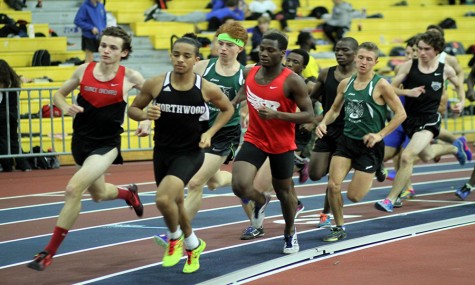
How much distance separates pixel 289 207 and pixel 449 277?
1909 millimetres

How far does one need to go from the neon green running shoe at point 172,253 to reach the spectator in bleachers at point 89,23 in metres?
11.6

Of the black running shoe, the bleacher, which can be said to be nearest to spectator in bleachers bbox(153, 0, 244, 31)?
the bleacher

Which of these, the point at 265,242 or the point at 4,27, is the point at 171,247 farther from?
the point at 4,27

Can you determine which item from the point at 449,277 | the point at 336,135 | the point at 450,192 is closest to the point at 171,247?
the point at 449,277

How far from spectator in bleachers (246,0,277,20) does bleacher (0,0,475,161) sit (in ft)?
1.20

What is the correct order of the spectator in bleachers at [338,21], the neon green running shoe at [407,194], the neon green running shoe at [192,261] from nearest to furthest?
the neon green running shoe at [192,261] → the neon green running shoe at [407,194] → the spectator in bleachers at [338,21]

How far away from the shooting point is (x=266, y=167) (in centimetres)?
1066

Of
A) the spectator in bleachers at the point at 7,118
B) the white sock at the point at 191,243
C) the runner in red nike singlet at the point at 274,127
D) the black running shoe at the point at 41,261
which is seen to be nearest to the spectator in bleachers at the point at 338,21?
the spectator in bleachers at the point at 7,118

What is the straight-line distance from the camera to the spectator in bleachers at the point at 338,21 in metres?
24.9

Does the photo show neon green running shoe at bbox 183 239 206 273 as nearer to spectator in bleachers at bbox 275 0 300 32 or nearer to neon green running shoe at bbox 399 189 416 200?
neon green running shoe at bbox 399 189 416 200

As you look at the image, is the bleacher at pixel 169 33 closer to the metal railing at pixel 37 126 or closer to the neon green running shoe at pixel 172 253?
the metal railing at pixel 37 126

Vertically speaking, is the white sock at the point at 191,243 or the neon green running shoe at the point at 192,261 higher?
the white sock at the point at 191,243

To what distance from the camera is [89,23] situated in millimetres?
20141

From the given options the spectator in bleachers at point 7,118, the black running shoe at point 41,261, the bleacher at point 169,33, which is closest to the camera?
the black running shoe at point 41,261
